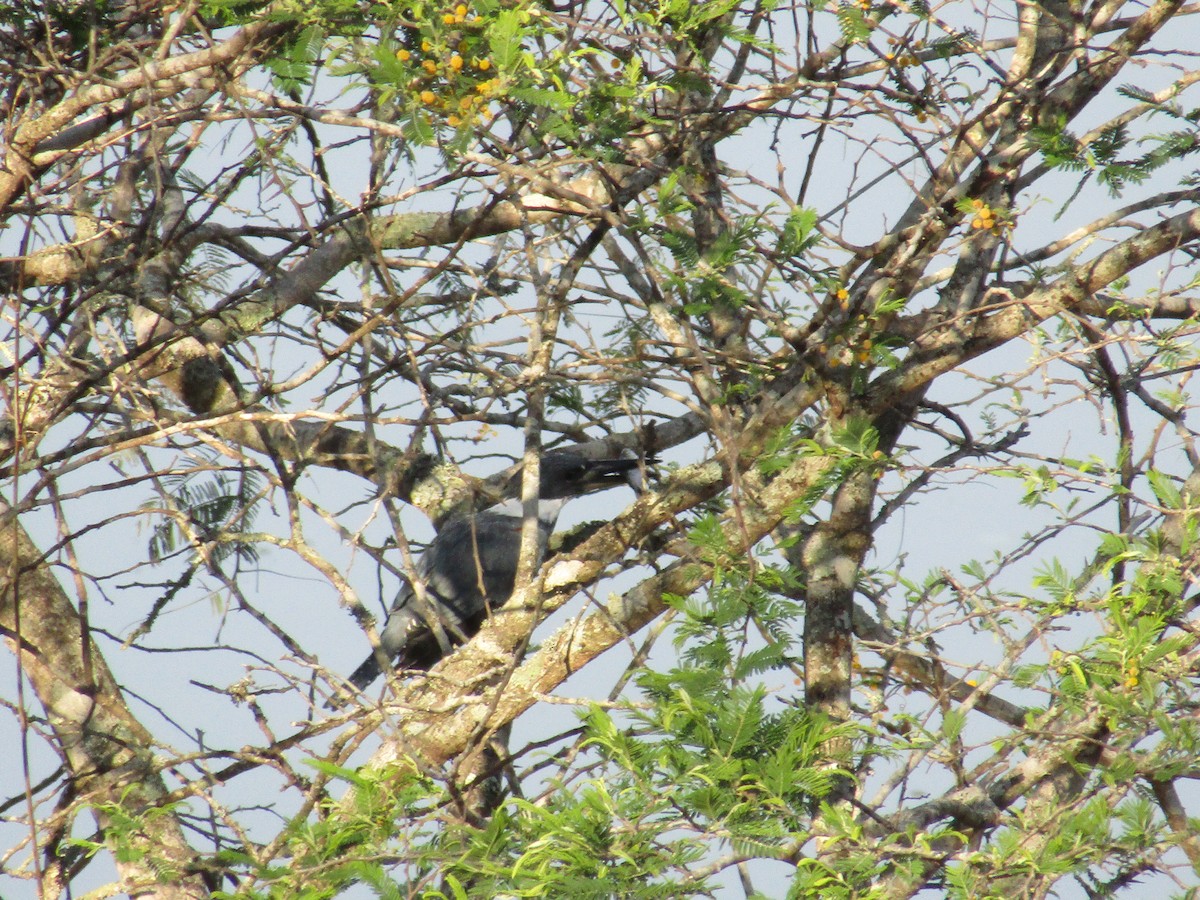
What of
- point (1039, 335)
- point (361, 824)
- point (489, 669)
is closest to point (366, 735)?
point (361, 824)

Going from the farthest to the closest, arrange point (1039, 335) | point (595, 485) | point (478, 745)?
point (595, 485) → point (1039, 335) → point (478, 745)

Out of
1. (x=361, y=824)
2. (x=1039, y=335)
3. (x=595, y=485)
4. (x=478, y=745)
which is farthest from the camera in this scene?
(x=595, y=485)

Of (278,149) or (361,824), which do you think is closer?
(361,824)

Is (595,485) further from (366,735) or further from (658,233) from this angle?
(366,735)

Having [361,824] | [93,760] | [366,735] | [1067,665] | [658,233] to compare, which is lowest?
[1067,665]

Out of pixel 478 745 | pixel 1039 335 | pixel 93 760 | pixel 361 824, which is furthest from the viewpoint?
pixel 93 760

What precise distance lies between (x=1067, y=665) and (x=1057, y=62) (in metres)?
1.55

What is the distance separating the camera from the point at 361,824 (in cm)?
257

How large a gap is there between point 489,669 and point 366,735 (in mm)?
496

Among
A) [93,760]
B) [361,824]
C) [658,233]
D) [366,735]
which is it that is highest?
[658,233]

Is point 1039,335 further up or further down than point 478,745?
further up

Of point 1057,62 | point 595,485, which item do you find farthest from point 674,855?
point 595,485

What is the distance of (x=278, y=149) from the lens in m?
3.53

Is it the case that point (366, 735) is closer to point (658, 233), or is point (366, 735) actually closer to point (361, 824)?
point (361, 824)
